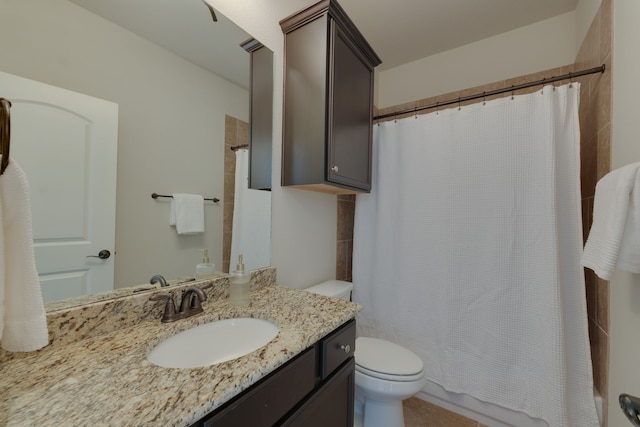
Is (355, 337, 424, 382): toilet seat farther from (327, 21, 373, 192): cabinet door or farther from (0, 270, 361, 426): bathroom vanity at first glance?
(327, 21, 373, 192): cabinet door

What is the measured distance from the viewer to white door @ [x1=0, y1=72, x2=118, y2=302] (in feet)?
2.17

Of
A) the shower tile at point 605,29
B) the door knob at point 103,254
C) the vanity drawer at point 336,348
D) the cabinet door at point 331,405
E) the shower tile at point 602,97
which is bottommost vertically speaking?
the cabinet door at point 331,405

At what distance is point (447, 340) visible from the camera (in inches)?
60.6

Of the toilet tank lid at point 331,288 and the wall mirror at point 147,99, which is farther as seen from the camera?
the toilet tank lid at point 331,288

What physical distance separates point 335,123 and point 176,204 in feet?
2.66

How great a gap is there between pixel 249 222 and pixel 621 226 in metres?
1.35

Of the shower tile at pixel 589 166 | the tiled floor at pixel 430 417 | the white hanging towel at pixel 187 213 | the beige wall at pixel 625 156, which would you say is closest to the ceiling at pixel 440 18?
the beige wall at pixel 625 156

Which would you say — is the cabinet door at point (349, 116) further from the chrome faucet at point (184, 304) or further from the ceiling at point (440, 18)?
the chrome faucet at point (184, 304)

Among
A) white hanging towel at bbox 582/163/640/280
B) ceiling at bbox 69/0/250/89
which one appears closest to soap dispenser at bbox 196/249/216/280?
ceiling at bbox 69/0/250/89

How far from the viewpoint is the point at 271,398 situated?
0.65m

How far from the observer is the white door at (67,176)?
26.0 inches

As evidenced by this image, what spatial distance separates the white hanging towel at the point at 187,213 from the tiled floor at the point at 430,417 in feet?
5.64

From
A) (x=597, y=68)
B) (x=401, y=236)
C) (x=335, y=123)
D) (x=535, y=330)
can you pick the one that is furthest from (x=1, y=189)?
(x=597, y=68)

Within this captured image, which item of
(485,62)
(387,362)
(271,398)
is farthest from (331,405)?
(485,62)
